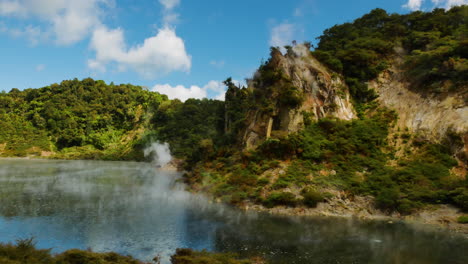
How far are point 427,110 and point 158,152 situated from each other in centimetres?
7365

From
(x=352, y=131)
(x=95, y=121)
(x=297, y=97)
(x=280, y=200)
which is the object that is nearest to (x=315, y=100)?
(x=297, y=97)

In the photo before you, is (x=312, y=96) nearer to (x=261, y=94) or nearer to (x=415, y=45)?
(x=261, y=94)

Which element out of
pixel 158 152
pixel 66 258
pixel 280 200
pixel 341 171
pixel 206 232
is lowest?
pixel 206 232

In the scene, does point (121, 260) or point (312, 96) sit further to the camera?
point (312, 96)

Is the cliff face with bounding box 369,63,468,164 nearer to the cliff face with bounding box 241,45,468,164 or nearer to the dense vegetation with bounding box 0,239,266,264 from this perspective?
the cliff face with bounding box 241,45,468,164

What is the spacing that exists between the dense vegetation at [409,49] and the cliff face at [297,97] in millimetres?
3050

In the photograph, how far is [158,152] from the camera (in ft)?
308

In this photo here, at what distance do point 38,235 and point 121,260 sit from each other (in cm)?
1013

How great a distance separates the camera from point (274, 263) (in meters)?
16.8

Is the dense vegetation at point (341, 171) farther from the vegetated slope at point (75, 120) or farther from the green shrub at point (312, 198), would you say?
the vegetated slope at point (75, 120)

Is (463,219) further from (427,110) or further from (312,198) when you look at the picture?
(427,110)

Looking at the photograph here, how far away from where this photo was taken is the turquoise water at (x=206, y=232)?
18.4 metres

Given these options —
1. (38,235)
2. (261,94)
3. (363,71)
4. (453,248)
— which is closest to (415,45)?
(363,71)

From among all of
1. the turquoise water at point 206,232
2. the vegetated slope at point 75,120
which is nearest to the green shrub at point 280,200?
the turquoise water at point 206,232
